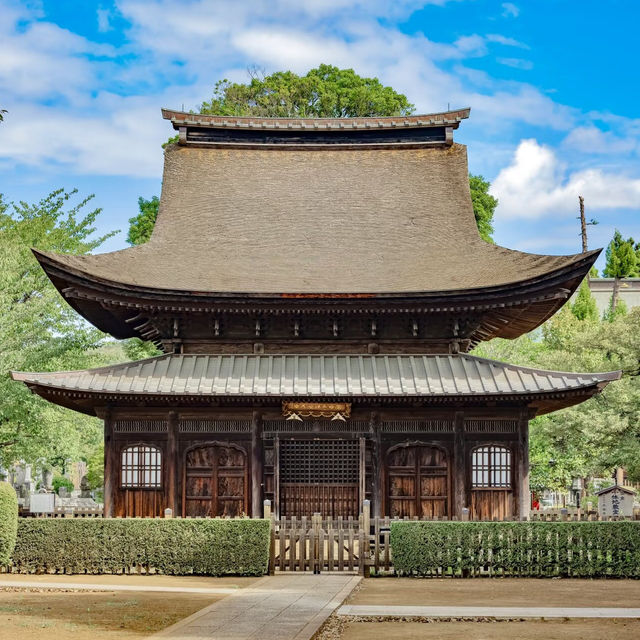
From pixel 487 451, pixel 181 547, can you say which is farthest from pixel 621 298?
pixel 181 547

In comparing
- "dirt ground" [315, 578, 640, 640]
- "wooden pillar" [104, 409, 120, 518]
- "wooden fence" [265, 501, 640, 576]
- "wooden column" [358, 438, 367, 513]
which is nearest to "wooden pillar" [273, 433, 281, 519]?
"wooden column" [358, 438, 367, 513]

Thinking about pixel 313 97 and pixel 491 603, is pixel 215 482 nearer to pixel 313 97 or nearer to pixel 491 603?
pixel 491 603

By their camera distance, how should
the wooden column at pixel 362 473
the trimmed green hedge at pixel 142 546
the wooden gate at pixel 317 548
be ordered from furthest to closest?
the wooden column at pixel 362 473
the wooden gate at pixel 317 548
the trimmed green hedge at pixel 142 546

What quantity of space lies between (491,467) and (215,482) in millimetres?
7140

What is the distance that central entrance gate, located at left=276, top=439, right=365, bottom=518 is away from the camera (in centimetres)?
2564


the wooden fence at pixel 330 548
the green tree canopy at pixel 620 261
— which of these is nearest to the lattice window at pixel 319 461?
the wooden fence at pixel 330 548

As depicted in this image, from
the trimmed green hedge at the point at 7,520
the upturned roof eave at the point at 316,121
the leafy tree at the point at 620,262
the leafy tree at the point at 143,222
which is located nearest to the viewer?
the trimmed green hedge at the point at 7,520

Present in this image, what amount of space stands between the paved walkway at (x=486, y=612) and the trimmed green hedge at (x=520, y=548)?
17.1ft

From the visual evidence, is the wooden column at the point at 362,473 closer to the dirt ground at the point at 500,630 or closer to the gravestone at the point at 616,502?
the gravestone at the point at 616,502

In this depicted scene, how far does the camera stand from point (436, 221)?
2972 centimetres

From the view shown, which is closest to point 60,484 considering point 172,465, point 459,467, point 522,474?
point 172,465

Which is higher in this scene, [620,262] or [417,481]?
[620,262]

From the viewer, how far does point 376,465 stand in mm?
25266

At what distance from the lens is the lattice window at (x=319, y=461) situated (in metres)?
25.7
